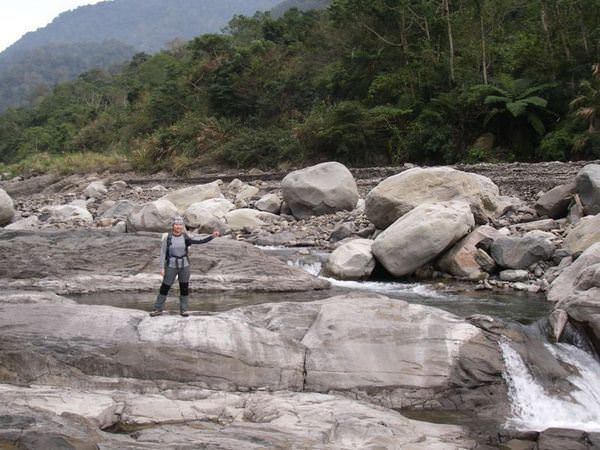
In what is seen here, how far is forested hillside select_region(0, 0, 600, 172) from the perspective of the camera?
2595cm

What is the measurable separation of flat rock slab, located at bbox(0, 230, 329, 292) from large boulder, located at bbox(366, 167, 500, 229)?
3245mm

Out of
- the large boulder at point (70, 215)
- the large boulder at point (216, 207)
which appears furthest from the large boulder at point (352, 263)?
the large boulder at point (70, 215)

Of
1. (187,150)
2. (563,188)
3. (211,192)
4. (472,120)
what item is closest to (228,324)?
(563,188)

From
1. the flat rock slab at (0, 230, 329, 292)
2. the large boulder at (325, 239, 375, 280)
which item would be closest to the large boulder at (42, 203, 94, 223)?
the flat rock slab at (0, 230, 329, 292)

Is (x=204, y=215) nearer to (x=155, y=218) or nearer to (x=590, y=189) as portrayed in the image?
(x=155, y=218)

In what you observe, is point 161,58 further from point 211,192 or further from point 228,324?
point 228,324

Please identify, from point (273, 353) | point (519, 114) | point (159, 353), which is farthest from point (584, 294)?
point (519, 114)

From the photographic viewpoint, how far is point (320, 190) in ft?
63.2

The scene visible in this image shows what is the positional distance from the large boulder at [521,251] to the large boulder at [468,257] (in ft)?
0.95

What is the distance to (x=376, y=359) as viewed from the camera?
314 inches

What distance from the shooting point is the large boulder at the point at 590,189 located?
14.7 meters

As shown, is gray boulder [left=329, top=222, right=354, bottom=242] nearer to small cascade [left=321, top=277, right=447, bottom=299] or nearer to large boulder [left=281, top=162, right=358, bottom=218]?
large boulder [left=281, top=162, right=358, bottom=218]

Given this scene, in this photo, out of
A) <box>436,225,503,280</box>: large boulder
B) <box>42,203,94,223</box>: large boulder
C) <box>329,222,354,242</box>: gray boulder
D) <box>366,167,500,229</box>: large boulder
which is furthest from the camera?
<box>42,203,94,223</box>: large boulder

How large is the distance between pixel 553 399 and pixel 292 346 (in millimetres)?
3210
